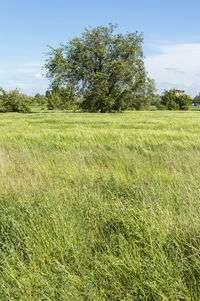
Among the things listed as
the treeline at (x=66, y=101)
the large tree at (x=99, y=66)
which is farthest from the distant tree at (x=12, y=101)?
the large tree at (x=99, y=66)

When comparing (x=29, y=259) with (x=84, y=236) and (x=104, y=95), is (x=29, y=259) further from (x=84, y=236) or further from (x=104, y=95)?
(x=104, y=95)

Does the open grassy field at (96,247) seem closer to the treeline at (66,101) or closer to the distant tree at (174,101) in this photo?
the treeline at (66,101)

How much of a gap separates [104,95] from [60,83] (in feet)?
19.0

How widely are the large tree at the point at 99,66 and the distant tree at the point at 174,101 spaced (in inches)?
1082

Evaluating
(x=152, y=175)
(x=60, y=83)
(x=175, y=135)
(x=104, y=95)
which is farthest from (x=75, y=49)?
(x=152, y=175)

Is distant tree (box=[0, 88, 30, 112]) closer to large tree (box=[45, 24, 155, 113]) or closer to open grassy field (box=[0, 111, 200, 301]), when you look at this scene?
large tree (box=[45, 24, 155, 113])

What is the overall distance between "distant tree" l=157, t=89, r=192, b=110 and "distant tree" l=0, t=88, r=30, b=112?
3095 centimetres

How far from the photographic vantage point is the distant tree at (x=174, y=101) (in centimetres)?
5941

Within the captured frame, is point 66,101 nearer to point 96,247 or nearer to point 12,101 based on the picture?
point 12,101

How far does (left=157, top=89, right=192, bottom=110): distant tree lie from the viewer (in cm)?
5941

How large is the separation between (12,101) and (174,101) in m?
36.0

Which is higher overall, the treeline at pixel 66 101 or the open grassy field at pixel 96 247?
the treeline at pixel 66 101

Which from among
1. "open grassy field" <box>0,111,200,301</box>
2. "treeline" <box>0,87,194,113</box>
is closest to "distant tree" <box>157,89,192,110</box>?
"treeline" <box>0,87,194,113</box>

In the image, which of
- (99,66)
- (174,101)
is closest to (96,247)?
(99,66)
